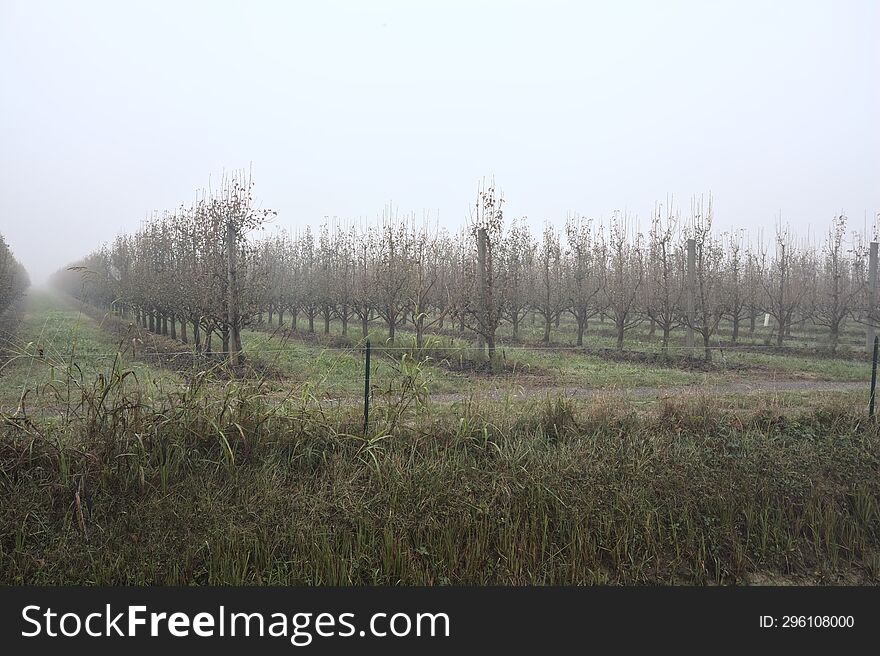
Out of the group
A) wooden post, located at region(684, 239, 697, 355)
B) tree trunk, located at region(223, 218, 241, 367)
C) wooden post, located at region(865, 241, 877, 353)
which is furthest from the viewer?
wooden post, located at region(865, 241, 877, 353)

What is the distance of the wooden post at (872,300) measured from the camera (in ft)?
44.9

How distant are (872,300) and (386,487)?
51.8ft

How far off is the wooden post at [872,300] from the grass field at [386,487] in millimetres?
11145

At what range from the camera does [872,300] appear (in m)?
14.0

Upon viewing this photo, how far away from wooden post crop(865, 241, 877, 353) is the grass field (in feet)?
36.6

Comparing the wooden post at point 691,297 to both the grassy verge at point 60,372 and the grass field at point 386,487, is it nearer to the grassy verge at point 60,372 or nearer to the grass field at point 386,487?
the grass field at point 386,487

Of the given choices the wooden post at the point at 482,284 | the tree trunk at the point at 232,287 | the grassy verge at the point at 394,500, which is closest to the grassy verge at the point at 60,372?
the grassy verge at the point at 394,500

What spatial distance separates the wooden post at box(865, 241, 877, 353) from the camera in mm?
13695

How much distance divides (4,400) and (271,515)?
2.65 meters

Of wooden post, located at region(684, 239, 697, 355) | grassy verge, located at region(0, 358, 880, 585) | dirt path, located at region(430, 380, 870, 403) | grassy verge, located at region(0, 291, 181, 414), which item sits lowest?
grassy verge, located at region(0, 358, 880, 585)

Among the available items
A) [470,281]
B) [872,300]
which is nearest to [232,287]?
[470,281]

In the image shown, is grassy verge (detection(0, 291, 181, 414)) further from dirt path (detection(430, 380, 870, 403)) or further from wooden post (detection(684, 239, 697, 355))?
wooden post (detection(684, 239, 697, 355))

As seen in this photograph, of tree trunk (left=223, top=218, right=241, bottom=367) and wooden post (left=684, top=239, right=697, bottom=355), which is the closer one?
tree trunk (left=223, top=218, right=241, bottom=367)

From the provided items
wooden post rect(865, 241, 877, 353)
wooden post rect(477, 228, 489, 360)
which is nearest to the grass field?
wooden post rect(477, 228, 489, 360)
